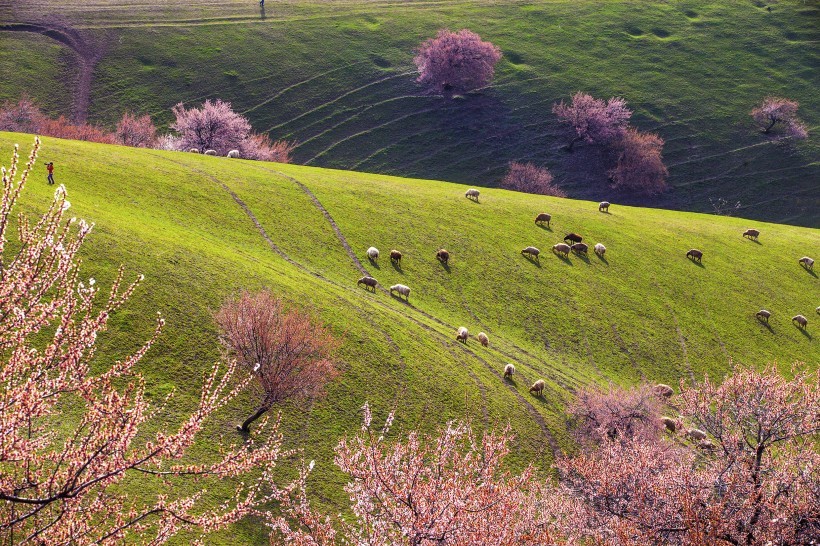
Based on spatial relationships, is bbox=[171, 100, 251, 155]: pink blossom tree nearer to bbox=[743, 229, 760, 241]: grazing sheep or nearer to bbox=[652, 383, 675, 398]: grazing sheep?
bbox=[652, 383, 675, 398]: grazing sheep

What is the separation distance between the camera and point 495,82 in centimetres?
13650

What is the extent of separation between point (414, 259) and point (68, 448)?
53329 mm

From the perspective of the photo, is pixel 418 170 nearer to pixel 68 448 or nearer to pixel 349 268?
pixel 349 268

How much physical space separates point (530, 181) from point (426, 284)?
5350 cm

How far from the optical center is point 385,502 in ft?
72.1

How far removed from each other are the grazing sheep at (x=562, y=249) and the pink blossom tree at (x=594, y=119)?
5434 centimetres

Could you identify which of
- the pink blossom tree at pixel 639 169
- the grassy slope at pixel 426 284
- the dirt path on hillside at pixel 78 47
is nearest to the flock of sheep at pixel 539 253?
the grassy slope at pixel 426 284

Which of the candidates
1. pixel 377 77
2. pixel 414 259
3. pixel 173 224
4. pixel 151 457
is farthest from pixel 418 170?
pixel 151 457

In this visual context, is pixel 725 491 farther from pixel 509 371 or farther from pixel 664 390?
pixel 664 390

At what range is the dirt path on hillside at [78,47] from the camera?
119m

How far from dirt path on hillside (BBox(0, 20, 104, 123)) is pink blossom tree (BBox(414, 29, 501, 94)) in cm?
6398

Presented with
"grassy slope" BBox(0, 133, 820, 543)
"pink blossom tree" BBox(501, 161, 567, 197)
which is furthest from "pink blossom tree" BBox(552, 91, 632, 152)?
"grassy slope" BBox(0, 133, 820, 543)

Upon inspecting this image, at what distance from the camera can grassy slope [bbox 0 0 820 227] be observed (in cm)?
11812

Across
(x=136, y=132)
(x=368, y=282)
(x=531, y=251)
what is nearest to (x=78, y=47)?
(x=136, y=132)
